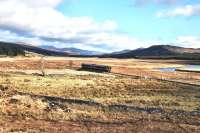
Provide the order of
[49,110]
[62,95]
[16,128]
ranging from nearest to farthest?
[16,128] < [49,110] < [62,95]

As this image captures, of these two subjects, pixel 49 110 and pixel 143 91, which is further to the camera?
pixel 143 91

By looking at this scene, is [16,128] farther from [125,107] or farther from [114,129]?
[125,107]

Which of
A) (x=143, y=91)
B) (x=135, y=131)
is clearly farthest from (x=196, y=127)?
(x=143, y=91)

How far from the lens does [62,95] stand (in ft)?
109

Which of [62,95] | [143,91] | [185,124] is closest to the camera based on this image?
[185,124]

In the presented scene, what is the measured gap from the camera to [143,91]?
126 ft

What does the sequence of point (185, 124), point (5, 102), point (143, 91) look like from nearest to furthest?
point (185, 124) → point (5, 102) → point (143, 91)

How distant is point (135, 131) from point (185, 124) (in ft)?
10.1

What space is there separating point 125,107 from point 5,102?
685 cm

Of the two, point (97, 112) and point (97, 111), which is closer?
point (97, 112)

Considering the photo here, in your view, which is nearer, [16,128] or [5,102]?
[16,128]

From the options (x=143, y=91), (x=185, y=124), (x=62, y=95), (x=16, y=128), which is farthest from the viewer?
(x=143, y=91)

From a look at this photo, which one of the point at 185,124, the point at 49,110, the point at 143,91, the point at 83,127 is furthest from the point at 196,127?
the point at 143,91

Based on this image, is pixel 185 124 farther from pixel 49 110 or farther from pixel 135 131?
pixel 49 110
